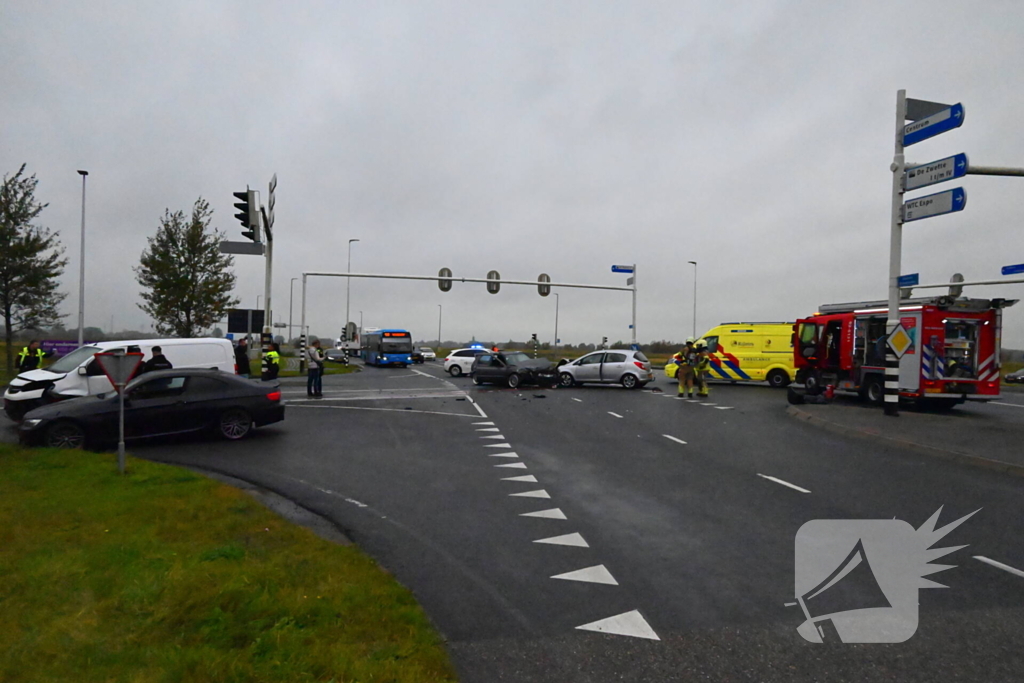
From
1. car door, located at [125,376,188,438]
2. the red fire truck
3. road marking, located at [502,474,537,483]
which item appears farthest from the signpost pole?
car door, located at [125,376,188,438]

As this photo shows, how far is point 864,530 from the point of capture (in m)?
6.80

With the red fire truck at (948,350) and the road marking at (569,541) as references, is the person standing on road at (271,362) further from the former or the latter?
the red fire truck at (948,350)

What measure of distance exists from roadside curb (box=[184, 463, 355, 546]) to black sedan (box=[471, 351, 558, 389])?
1960 cm

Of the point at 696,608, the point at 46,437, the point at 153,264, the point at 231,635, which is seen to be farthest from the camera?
the point at 153,264

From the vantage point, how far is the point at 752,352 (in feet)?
96.3

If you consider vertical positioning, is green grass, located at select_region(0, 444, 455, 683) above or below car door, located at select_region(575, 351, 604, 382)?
below

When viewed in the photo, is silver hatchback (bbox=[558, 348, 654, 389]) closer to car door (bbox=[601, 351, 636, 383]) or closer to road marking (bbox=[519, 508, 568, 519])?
car door (bbox=[601, 351, 636, 383])

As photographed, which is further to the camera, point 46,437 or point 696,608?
point 46,437

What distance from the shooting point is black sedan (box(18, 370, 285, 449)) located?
11.5m

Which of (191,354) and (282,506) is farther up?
(191,354)

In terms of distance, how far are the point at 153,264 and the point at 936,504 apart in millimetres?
32143

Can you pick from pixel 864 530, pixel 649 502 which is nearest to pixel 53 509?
pixel 649 502

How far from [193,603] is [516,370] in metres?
24.7

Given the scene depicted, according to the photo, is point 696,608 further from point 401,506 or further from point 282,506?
point 282,506
